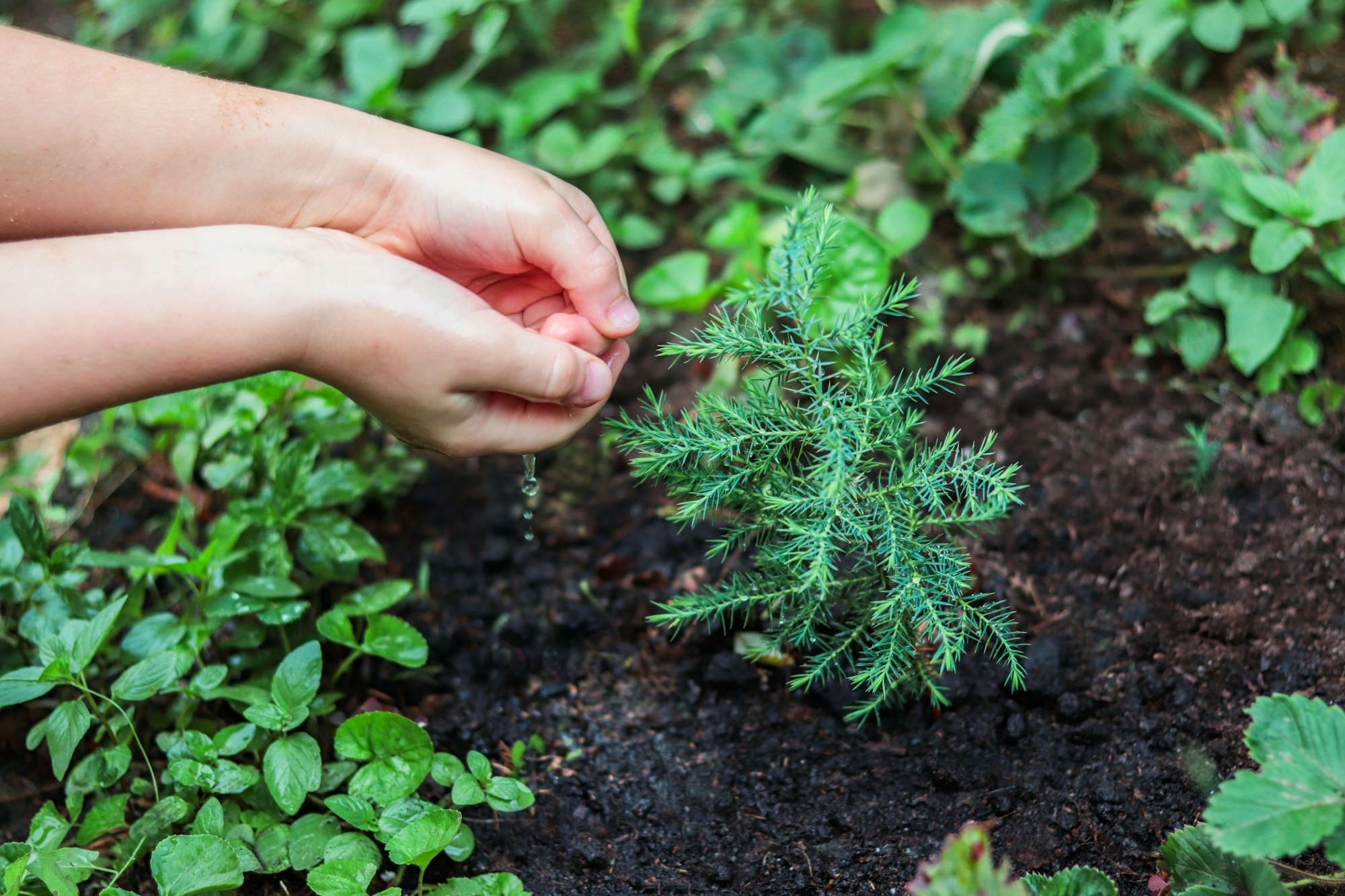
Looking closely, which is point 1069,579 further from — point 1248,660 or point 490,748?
point 490,748

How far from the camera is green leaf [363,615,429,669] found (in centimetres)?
176

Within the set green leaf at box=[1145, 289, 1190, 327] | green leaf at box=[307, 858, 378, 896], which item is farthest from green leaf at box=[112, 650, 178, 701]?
green leaf at box=[1145, 289, 1190, 327]

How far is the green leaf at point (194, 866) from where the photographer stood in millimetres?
1455

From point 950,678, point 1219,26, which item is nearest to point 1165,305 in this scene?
point 1219,26

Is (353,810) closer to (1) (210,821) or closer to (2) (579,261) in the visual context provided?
(1) (210,821)

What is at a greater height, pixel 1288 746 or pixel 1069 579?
pixel 1288 746

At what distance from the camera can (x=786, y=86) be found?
3.09 m

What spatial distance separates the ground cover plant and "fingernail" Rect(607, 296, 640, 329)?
0.39 feet

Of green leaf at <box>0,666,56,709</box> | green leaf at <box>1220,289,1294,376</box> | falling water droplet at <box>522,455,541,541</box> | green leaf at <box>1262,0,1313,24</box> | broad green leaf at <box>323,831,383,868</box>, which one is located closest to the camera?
broad green leaf at <box>323,831,383,868</box>

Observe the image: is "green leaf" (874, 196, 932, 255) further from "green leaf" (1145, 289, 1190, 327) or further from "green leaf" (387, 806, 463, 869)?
"green leaf" (387, 806, 463, 869)

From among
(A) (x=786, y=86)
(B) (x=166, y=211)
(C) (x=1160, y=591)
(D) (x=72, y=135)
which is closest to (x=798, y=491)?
(C) (x=1160, y=591)

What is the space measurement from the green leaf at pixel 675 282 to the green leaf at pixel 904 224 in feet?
1.55

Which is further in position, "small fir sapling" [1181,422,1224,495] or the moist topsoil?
"small fir sapling" [1181,422,1224,495]

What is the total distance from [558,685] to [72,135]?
1.33 metres
